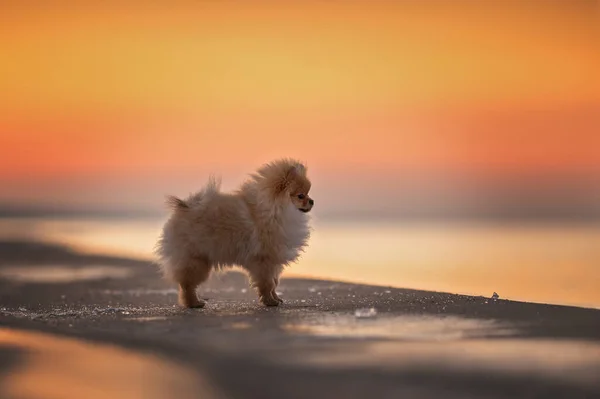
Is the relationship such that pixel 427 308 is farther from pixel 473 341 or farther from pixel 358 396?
pixel 358 396

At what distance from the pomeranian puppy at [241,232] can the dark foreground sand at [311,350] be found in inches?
11.5

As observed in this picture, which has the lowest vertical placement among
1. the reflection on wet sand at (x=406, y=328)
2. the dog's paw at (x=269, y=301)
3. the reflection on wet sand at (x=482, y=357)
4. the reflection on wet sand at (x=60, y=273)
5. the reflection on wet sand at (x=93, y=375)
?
the reflection on wet sand at (x=93, y=375)

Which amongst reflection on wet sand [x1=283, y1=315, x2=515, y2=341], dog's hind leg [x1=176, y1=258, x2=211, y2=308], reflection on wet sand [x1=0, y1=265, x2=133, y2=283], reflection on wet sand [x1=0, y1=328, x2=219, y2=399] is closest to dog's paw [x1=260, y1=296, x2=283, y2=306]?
dog's hind leg [x1=176, y1=258, x2=211, y2=308]

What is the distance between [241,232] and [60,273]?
19.2 feet

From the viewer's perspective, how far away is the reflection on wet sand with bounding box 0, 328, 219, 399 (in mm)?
4320

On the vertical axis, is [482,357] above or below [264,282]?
below

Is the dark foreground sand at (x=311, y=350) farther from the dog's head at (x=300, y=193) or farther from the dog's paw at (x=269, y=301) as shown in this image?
the dog's head at (x=300, y=193)

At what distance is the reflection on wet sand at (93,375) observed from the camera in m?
4.32

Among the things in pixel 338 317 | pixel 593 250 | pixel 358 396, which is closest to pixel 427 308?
pixel 338 317

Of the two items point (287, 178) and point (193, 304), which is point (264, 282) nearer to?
point (193, 304)

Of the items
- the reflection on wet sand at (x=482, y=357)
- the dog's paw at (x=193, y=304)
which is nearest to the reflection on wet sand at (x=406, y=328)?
the reflection on wet sand at (x=482, y=357)

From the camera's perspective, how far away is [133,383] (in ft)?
14.7

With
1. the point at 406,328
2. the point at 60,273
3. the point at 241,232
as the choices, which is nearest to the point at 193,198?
the point at 241,232

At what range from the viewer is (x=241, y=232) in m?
7.67
